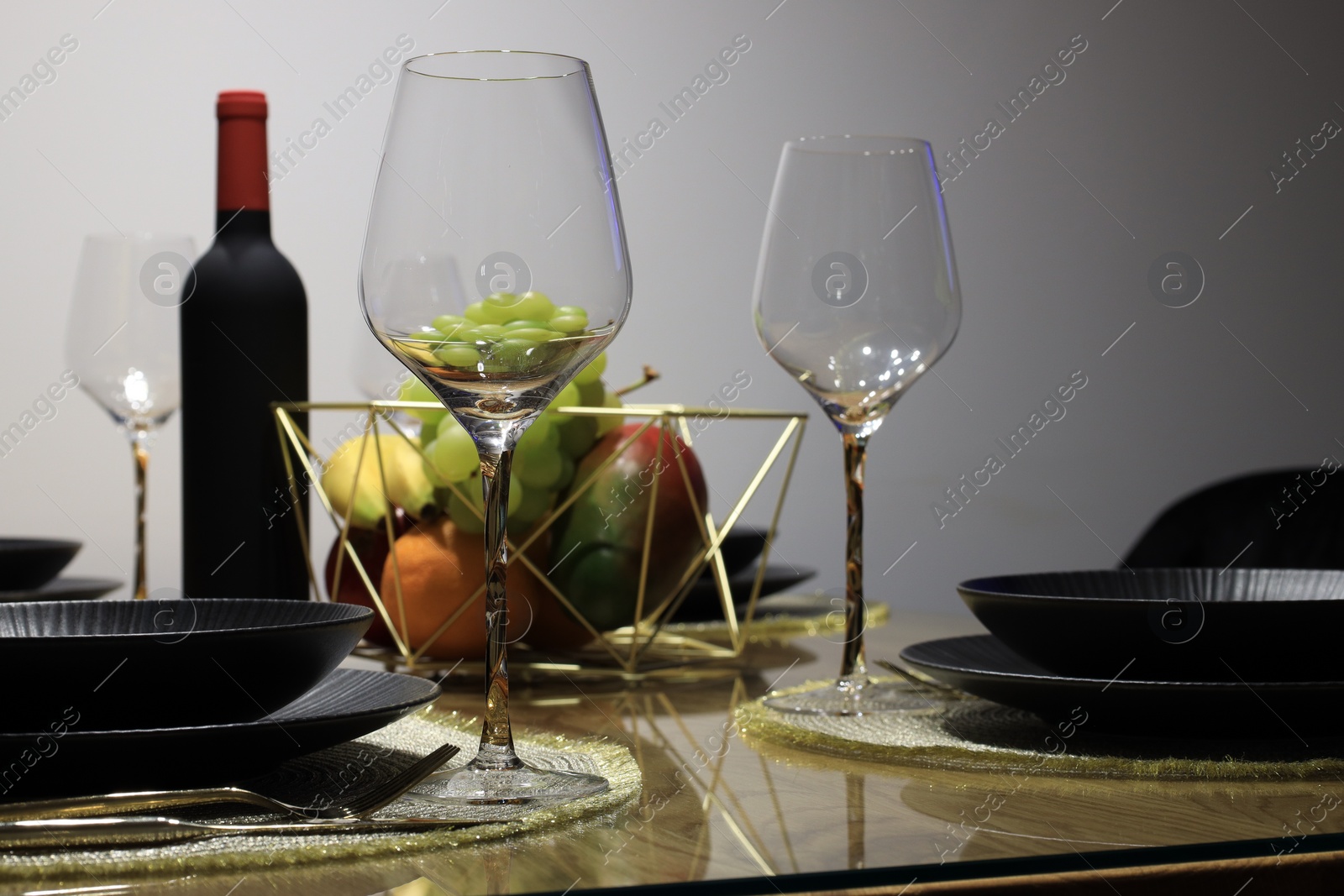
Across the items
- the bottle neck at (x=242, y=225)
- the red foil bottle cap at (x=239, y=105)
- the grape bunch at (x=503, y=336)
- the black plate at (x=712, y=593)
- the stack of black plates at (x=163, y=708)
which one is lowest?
the black plate at (x=712, y=593)

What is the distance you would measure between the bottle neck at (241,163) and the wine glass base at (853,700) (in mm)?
447

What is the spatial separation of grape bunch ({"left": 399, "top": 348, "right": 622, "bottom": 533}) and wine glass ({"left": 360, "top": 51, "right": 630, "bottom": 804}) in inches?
11.2

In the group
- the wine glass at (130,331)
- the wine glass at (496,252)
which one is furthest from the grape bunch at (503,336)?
the wine glass at (130,331)

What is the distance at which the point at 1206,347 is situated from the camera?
7.82 feet

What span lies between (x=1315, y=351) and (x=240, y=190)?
83.7 inches

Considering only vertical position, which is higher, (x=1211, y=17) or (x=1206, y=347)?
(x=1211, y=17)

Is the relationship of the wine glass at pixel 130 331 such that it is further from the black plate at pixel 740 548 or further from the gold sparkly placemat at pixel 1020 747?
the gold sparkly placemat at pixel 1020 747

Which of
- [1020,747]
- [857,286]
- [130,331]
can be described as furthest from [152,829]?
[130,331]

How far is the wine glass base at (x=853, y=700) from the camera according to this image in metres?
0.61

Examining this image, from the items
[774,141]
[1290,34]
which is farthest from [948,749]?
[1290,34]

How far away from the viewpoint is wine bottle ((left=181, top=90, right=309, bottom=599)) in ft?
2.44

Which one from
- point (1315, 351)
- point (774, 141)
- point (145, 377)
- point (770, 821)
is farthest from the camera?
point (1315, 351)

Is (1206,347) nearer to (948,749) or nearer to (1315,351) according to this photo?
(1315,351)

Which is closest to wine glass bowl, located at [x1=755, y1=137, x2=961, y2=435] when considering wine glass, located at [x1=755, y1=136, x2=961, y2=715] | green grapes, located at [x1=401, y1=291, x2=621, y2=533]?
wine glass, located at [x1=755, y1=136, x2=961, y2=715]
